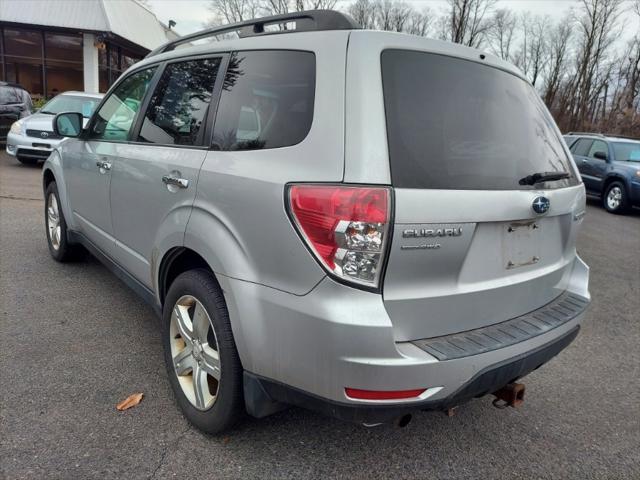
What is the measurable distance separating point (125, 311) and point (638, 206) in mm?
11507

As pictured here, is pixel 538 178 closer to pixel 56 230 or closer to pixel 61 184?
pixel 61 184

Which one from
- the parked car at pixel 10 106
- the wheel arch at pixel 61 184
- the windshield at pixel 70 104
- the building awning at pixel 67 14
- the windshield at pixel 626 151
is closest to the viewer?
the wheel arch at pixel 61 184

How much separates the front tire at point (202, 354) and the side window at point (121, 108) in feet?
4.54

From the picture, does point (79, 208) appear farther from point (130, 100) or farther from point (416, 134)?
point (416, 134)

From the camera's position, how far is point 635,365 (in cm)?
370

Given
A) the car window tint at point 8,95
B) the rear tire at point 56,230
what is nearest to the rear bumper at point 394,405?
the rear tire at point 56,230

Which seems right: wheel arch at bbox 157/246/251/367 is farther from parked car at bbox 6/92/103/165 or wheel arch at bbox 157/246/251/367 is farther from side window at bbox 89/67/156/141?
parked car at bbox 6/92/103/165

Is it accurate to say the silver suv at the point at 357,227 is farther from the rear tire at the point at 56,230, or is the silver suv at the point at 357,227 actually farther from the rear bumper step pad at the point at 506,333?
the rear tire at the point at 56,230

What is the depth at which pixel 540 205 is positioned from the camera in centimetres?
223

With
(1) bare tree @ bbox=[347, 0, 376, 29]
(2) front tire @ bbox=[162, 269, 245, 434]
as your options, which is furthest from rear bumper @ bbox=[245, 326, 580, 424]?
(1) bare tree @ bbox=[347, 0, 376, 29]

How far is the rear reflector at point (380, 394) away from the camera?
1.86 meters

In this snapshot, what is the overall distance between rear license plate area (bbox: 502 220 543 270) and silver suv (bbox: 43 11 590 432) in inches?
0.4

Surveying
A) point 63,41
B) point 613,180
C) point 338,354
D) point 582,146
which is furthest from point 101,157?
point 63,41

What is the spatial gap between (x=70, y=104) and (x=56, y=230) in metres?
7.91
